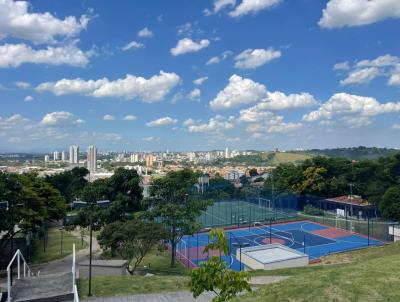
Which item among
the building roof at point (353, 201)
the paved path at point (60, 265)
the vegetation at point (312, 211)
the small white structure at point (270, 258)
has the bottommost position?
the paved path at point (60, 265)

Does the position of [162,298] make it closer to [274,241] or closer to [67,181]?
[274,241]

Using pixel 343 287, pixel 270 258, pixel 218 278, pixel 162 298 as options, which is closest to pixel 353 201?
pixel 270 258

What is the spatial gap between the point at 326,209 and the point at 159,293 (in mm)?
40653

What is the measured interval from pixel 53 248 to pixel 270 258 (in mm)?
19278

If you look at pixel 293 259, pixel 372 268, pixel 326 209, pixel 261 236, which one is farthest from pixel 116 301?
pixel 326 209

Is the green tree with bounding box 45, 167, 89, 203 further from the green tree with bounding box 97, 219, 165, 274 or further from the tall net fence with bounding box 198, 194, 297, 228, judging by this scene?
the green tree with bounding box 97, 219, 165, 274

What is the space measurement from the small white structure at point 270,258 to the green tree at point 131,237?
571 centimetres

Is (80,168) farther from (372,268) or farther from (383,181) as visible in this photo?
(372,268)

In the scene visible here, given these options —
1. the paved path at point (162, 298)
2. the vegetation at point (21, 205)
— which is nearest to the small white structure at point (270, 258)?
the paved path at point (162, 298)

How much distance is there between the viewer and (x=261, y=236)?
3844 centimetres

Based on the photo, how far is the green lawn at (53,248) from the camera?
92.5 ft

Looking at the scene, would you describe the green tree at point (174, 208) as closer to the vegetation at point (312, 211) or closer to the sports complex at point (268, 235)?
the sports complex at point (268, 235)

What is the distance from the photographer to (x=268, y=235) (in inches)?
1528

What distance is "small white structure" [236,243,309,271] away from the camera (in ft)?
71.2
